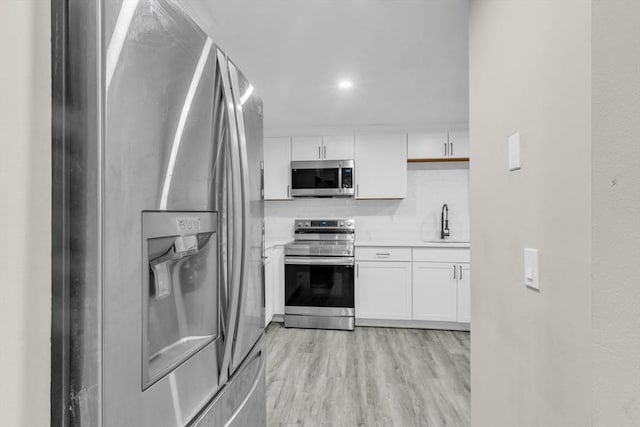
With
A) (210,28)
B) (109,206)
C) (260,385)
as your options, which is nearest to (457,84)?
(210,28)

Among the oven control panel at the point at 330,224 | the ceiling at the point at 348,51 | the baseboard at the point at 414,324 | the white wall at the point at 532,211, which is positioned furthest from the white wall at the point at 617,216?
the oven control panel at the point at 330,224

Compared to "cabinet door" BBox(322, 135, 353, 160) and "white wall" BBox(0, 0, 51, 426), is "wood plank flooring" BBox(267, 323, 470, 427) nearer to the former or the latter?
"white wall" BBox(0, 0, 51, 426)

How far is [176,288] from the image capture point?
2.45ft

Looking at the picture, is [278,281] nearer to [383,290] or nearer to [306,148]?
[383,290]

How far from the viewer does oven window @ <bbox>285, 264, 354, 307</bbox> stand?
12.4ft

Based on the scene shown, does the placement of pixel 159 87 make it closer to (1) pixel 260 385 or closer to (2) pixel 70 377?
(2) pixel 70 377

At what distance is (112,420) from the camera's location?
0.54 m

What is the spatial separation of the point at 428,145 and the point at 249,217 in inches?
136

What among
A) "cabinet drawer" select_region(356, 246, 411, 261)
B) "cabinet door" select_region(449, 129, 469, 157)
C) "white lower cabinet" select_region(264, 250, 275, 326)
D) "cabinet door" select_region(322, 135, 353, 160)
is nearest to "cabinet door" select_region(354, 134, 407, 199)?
"cabinet door" select_region(322, 135, 353, 160)

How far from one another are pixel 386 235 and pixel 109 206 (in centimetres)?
402

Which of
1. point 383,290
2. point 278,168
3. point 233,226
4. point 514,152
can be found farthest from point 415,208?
point 233,226

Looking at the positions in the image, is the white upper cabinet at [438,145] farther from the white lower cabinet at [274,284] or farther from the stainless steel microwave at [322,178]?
the white lower cabinet at [274,284]

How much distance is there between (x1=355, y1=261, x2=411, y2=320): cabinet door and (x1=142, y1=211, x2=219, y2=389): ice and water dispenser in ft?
10.2

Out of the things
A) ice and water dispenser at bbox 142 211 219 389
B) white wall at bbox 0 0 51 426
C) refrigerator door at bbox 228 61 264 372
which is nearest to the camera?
white wall at bbox 0 0 51 426
